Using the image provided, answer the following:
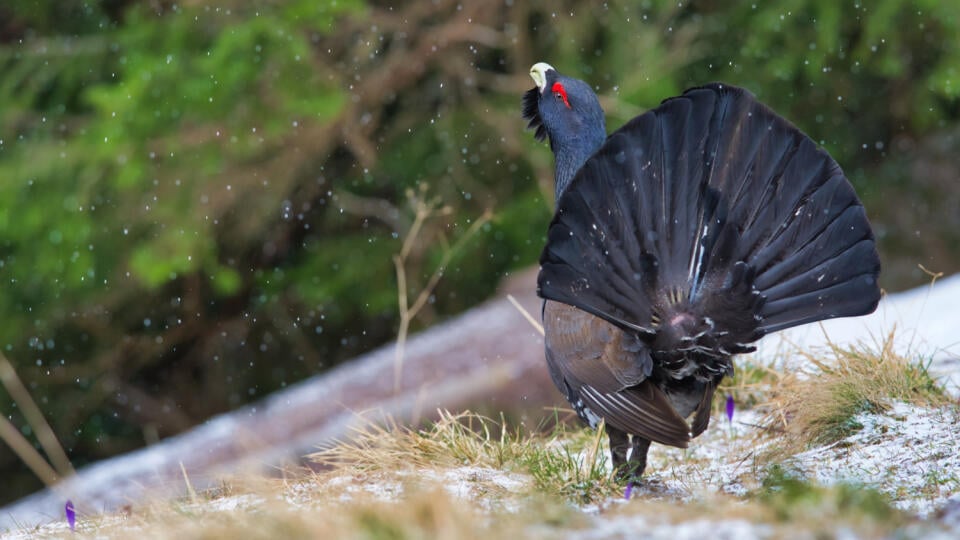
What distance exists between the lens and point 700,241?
3180 mm

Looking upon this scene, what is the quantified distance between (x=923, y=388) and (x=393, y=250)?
4.99m

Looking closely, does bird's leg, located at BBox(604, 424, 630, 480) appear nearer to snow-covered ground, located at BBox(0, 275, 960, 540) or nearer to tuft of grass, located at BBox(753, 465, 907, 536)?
snow-covered ground, located at BBox(0, 275, 960, 540)

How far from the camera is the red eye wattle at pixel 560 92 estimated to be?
3.70 meters

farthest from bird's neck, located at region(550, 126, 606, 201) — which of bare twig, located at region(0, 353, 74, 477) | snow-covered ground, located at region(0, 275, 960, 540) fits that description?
bare twig, located at region(0, 353, 74, 477)

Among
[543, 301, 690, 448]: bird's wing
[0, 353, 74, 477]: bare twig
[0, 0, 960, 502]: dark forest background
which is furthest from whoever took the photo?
[0, 0, 960, 502]: dark forest background

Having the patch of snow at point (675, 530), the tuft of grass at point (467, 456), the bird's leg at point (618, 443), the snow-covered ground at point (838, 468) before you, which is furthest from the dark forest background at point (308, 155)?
the patch of snow at point (675, 530)

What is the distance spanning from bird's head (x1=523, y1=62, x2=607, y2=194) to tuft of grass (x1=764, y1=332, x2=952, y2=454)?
3.91 ft

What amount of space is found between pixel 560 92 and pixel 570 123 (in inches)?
5.0

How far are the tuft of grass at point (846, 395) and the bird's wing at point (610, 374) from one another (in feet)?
2.21

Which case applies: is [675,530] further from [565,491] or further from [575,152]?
[575,152]

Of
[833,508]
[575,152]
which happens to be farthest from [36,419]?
[833,508]

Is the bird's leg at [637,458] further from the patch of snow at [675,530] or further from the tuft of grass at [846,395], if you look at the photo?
the patch of snow at [675,530]

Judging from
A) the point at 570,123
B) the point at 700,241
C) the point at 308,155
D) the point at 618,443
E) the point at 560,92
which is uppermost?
the point at 308,155

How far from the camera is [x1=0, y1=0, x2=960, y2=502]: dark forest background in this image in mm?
6887
